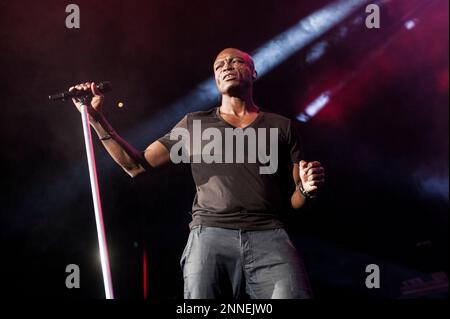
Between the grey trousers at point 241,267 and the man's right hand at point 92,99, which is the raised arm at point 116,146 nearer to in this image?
the man's right hand at point 92,99

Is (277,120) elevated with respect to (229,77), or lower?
lower

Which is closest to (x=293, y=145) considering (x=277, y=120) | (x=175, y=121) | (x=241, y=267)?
(x=277, y=120)

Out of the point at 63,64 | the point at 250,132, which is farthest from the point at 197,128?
the point at 63,64

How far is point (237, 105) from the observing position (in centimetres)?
278

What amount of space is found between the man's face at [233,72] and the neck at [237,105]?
1.9 inches

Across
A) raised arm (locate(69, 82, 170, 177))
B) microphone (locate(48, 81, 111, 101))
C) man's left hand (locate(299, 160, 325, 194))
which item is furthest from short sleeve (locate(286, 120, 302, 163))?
microphone (locate(48, 81, 111, 101))

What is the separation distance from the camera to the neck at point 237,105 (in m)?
2.76

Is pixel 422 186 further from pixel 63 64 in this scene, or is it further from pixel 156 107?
pixel 63 64

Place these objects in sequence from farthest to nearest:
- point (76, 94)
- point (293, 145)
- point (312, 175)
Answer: point (293, 145)
point (76, 94)
point (312, 175)

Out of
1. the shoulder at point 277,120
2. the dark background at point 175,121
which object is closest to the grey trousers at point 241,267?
the shoulder at point 277,120

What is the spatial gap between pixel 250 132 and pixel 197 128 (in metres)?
0.29

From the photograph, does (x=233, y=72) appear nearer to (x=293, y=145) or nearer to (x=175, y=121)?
(x=293, y=145)

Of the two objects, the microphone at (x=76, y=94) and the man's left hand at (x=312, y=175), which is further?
the microphone at (x=76, y=94)

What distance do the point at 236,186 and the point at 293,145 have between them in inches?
16.8
